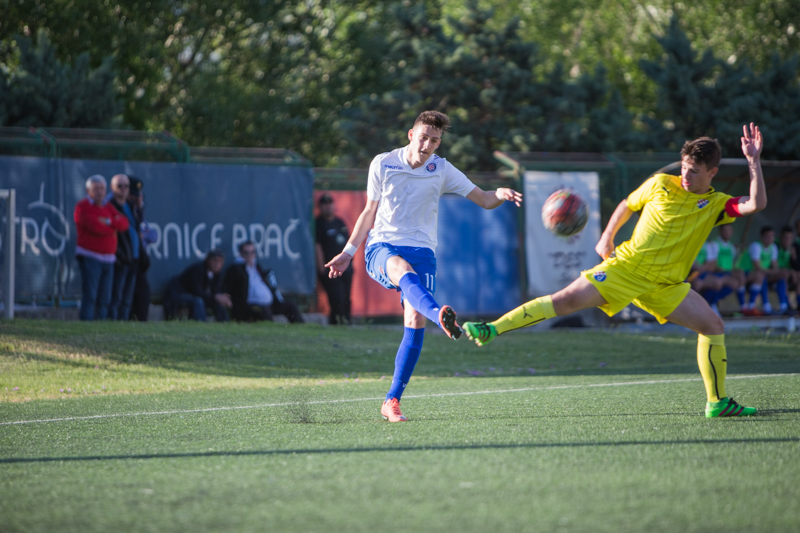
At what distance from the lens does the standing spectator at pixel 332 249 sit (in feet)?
47.9

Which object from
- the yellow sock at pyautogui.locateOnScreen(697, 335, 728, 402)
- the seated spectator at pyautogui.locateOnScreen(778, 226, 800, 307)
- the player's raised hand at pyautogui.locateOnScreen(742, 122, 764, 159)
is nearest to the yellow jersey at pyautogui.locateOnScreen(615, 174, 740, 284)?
the player's raised hand at pyautogui.locateOnScreen(742, 122, 764, 159)

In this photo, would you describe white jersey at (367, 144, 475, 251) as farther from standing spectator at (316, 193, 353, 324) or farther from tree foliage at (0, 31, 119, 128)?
tree foliage at (0, 31, 119, 128)

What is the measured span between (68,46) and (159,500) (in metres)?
20.9

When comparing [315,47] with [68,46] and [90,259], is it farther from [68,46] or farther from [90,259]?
[90,259]

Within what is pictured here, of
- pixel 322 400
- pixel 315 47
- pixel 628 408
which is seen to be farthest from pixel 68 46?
pixel 628 408

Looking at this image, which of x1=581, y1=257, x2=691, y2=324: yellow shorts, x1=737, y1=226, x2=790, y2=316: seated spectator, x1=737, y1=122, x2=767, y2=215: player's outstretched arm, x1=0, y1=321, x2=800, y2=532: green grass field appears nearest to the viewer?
x1=0, y1=321, x2=800, y2=532: green grass field

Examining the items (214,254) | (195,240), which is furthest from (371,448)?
(195,240)

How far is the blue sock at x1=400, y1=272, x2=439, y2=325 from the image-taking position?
17.8ft

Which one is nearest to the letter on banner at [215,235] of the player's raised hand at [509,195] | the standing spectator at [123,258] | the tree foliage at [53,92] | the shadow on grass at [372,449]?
the standing spectator at [123,258]

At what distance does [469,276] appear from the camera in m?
15.9

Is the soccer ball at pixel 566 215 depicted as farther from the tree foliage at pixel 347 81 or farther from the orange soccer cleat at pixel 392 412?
the tree foliage at pixel 347 81

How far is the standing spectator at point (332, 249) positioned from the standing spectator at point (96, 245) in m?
3.60

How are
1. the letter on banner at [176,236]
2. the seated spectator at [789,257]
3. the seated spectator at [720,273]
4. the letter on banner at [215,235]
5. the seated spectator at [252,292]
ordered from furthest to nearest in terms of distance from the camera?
the seated spectator at [789,257]
the seated spectator at [720,273]
the letter on banner at [215,235]
the letter on banner at [176,236]
the seated spectator at [252,292]

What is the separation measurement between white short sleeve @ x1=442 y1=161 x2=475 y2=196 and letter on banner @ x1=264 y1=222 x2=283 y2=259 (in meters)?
8.29
